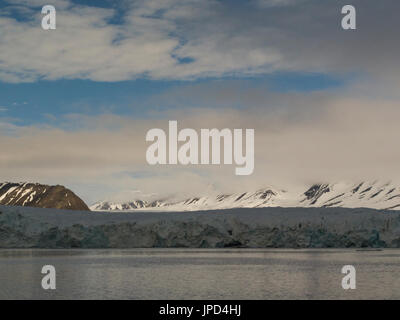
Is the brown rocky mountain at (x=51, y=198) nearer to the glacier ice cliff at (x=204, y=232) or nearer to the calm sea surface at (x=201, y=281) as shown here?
the glacier ice cliff at (x=204, y=232)

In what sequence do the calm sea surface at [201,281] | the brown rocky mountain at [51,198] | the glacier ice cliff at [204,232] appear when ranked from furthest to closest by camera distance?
the brown rocky mountain at [51,198], the glacier ice cliff at [204,232], the calm sea surface at [201,281]

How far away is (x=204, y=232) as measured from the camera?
135 feet

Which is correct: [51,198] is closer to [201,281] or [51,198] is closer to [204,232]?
[204,232]

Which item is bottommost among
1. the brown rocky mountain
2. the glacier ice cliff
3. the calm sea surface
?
the calm sea surface

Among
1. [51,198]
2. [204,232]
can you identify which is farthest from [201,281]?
[51,198]

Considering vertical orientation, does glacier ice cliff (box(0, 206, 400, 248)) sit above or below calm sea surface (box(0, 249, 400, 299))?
above

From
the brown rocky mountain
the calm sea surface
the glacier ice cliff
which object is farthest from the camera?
the brown rocky mountain

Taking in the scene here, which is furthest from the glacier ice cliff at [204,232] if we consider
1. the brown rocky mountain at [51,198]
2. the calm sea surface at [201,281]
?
the brown rocky mountain at [51,198]

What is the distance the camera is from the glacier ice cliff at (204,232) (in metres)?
40.2

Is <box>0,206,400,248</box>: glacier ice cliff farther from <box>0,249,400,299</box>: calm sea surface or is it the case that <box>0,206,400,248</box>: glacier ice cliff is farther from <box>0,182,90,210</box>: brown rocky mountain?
<box>0,182,90,210</box>: brown rocky mountain

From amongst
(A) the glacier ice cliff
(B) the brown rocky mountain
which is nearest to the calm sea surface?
(A) the glacier ice cliff

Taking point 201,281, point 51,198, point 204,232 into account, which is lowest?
point 201,281

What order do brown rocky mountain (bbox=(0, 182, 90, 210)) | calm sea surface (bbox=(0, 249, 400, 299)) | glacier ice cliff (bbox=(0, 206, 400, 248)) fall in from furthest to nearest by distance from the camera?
brown rocky mountain (bbox=(0, 182, 90, 210))
glacier ice cliff (bbox=(0, 206, 400, 248))
calm sea surface (bbox=(0, 249, 400, 299))

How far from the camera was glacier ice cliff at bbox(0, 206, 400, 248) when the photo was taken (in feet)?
132
